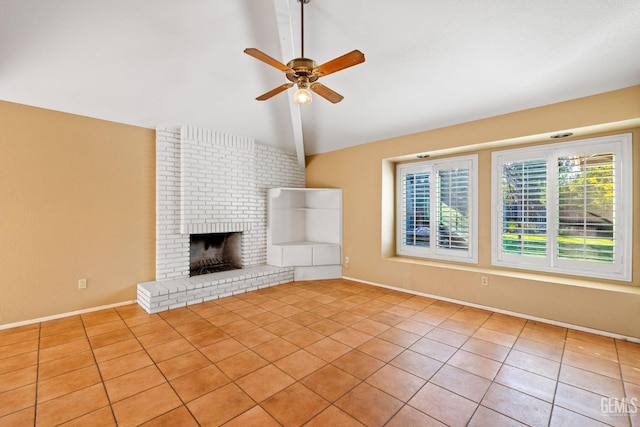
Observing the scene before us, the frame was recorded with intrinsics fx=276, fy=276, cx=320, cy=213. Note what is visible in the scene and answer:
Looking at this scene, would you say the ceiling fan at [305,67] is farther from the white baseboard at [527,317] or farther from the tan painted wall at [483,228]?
the white baseboard at [527,317]

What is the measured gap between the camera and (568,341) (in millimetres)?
2688

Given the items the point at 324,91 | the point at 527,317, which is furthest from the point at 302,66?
the point at 527,317

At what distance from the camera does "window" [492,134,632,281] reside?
2.90 meters

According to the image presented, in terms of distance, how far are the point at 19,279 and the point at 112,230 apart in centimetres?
97

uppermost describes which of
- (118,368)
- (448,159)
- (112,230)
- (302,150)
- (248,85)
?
(248,85)

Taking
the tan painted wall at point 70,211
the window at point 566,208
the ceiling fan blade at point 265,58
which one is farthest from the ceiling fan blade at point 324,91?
the tan painted wall at point 70,211

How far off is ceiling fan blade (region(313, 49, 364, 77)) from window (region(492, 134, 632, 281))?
2.67 metres

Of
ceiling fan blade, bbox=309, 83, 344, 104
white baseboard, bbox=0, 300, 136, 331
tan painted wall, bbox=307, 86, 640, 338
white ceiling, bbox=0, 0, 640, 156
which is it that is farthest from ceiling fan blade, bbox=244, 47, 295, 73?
white baseboard, bbox=0, 300, 136, 331

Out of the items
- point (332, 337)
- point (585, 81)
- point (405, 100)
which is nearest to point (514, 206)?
point (585, 81)

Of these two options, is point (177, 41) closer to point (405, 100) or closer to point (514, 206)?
point (405, 100)

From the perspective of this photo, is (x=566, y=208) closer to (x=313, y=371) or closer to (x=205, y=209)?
(x=313, y=371)

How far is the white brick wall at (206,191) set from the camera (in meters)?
4.00

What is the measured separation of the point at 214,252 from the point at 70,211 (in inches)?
82.8

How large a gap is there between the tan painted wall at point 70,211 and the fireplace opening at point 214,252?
0.72 m
